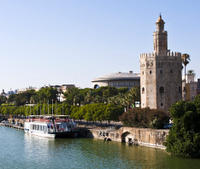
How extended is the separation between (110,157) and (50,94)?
86.7m

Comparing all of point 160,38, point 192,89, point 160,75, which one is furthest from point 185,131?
point 192,89

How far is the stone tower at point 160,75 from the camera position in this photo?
6544 centimetres

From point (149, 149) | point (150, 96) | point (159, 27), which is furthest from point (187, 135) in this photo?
point (159, 27)

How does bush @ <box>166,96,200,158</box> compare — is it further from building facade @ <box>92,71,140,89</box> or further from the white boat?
building facade @ <box>92,71,140,89</box>

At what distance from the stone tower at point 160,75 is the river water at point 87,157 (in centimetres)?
1415

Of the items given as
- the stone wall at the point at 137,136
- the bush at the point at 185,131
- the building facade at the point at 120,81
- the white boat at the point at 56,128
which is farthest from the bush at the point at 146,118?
the building facade at the point at 120,81

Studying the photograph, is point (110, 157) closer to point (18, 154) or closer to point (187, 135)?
point (187, 135)

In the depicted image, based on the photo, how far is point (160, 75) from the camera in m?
65.4

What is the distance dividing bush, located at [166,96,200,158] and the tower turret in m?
26.7

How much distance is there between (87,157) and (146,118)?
13.4 metres

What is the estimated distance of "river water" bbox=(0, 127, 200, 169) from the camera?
38.9 metres

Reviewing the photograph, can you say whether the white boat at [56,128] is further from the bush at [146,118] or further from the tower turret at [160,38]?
the tower turret at [160,38]

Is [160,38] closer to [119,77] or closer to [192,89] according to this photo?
[192,89]

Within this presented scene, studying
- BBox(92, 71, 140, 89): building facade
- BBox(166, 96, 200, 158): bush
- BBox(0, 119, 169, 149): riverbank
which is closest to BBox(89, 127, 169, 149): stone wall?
BBox(0, 119, 169, 149): riverbank
